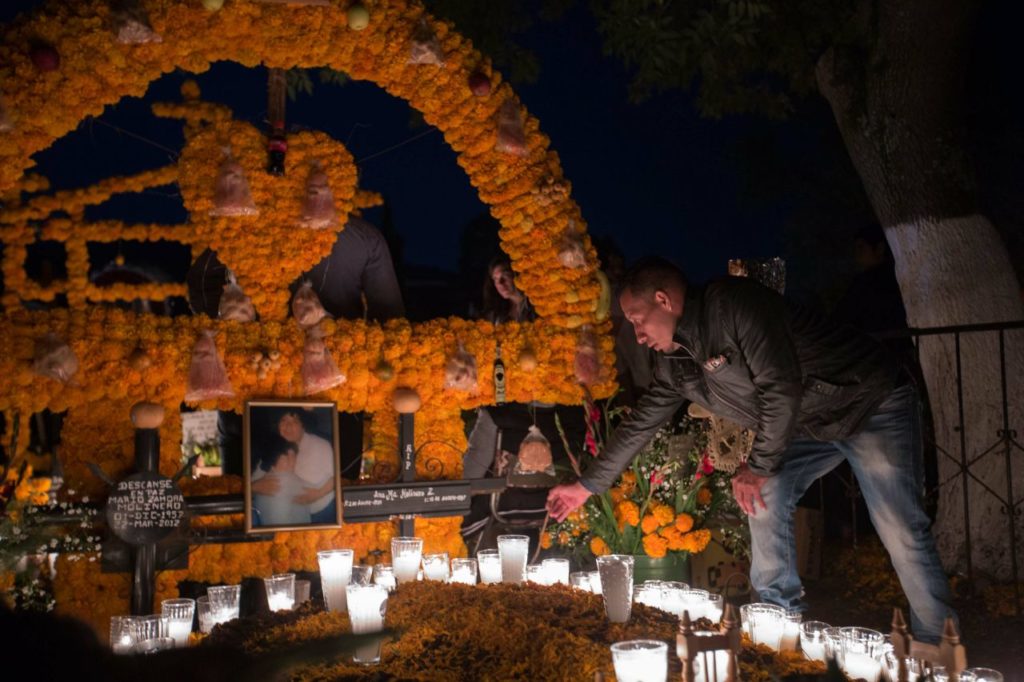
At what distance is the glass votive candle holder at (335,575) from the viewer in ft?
12.0

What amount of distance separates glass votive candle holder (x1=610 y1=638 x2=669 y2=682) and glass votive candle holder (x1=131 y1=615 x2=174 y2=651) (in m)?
1.66

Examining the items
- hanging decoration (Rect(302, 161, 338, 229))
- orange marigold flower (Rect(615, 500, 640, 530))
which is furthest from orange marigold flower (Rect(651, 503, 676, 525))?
hanging decoration (Rect(302, 161, 338, 229))

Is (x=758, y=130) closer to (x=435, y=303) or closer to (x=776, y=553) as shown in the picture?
(x=435, y=303)

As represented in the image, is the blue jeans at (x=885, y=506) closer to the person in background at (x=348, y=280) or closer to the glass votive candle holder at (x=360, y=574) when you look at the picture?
the glass votive candle holder at (x=360, y=574)

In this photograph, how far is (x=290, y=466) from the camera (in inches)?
186

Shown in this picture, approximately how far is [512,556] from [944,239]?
13.9ft

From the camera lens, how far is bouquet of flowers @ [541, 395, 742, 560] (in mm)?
5086

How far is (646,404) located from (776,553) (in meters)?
0.87

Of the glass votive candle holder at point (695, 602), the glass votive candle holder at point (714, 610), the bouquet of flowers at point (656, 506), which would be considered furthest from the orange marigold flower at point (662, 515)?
the glass votive candle holder at point (714, 610)

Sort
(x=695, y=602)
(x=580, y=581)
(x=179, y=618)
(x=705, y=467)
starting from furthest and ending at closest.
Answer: (x=705, y=467)
(x=580, y=581)
(x=695, y=602)
(x=179, y=618)

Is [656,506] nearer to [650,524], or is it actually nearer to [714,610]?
[650,524]

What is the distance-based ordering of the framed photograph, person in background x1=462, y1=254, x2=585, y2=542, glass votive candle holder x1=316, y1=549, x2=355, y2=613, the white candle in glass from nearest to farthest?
the white candle in glass → glass votive candle holder x1=316, y1=549, x2=355, y2=613 → the framed photograph → person in background x1=462, y1=254, x2=585, y2=542

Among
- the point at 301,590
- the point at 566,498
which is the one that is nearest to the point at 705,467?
the point at 566,498

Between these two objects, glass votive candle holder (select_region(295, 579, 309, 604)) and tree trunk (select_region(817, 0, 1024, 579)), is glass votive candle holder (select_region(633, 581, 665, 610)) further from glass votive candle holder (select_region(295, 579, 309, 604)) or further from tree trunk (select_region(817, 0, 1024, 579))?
tree trunk (select_region(817, 0, 1024, 579))
